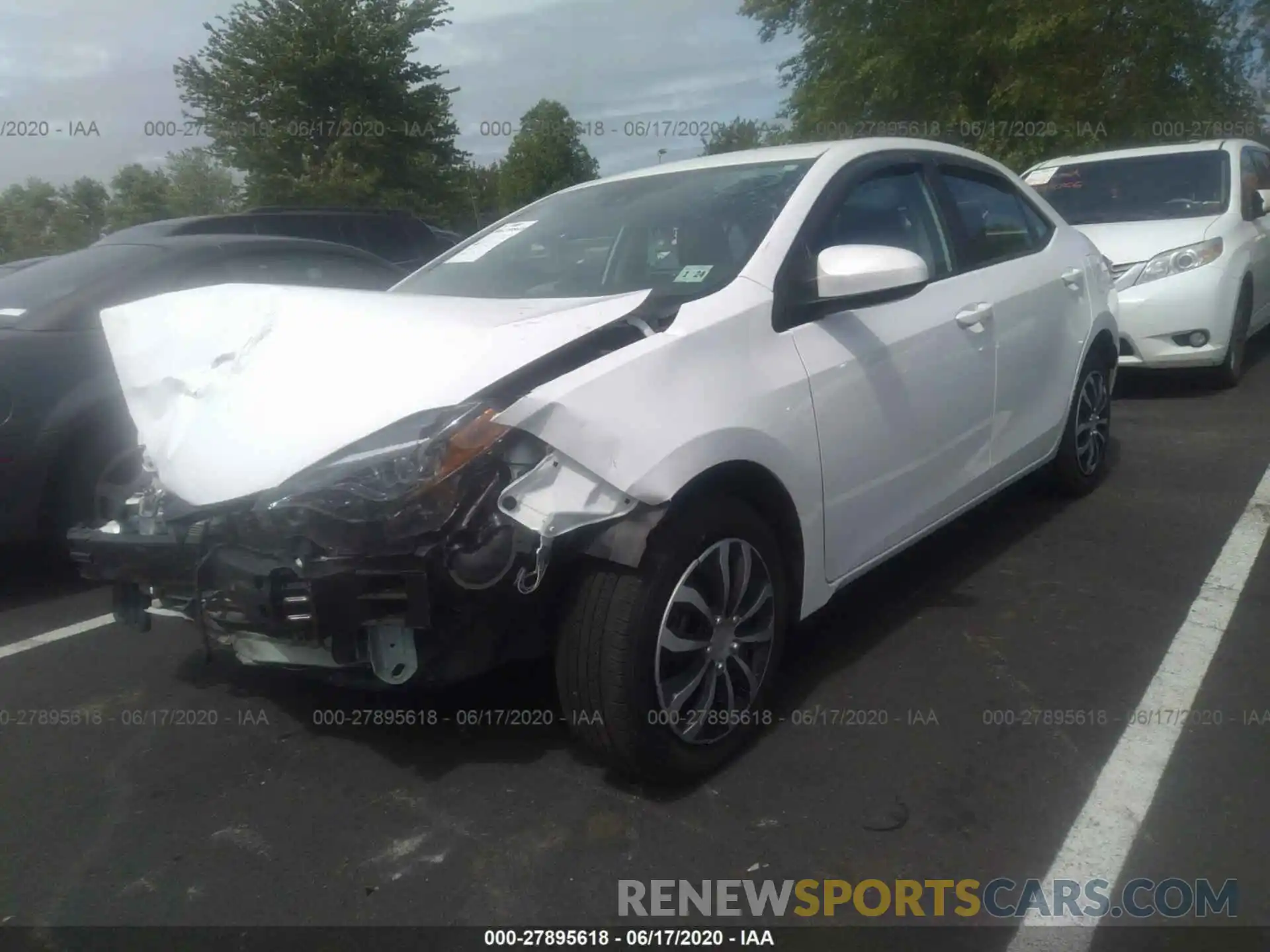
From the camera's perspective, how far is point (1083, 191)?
8.08m

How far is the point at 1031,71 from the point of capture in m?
16.1

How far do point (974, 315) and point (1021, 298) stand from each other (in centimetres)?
51

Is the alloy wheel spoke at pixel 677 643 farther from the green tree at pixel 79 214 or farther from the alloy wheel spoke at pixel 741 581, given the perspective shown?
the green tree at pixel 79 214

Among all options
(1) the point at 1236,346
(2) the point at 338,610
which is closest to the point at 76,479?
(2) the point at 338,610

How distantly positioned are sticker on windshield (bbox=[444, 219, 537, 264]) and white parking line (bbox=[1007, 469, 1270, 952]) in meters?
2.71

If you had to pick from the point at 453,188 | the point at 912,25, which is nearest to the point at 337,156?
the point at 453,188

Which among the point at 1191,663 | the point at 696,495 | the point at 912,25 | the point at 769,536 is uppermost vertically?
the point at 912,25

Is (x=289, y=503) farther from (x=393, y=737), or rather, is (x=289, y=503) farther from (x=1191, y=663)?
(x=1191, y=663)

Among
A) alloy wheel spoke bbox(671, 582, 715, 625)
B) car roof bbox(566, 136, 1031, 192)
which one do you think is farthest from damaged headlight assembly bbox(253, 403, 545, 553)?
car roof bbox(566, 136, 1031, 192)

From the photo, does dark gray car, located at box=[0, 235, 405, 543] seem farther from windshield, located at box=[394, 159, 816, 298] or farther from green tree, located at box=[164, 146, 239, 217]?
green tree, located at box=[164, 146, 239, 217]

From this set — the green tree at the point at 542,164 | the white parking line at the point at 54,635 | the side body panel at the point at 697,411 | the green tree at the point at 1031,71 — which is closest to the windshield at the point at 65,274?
the white parking line at the point at 54,635

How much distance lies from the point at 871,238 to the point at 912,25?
605 inches

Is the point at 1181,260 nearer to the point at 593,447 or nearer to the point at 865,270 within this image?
the point at 865,270

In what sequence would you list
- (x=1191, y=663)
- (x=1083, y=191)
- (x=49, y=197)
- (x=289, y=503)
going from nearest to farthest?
1. (x=289, y=503)
2. (x=1191, y=663)
3. (x=1083, y=191)
4. (x=49, y=197)
